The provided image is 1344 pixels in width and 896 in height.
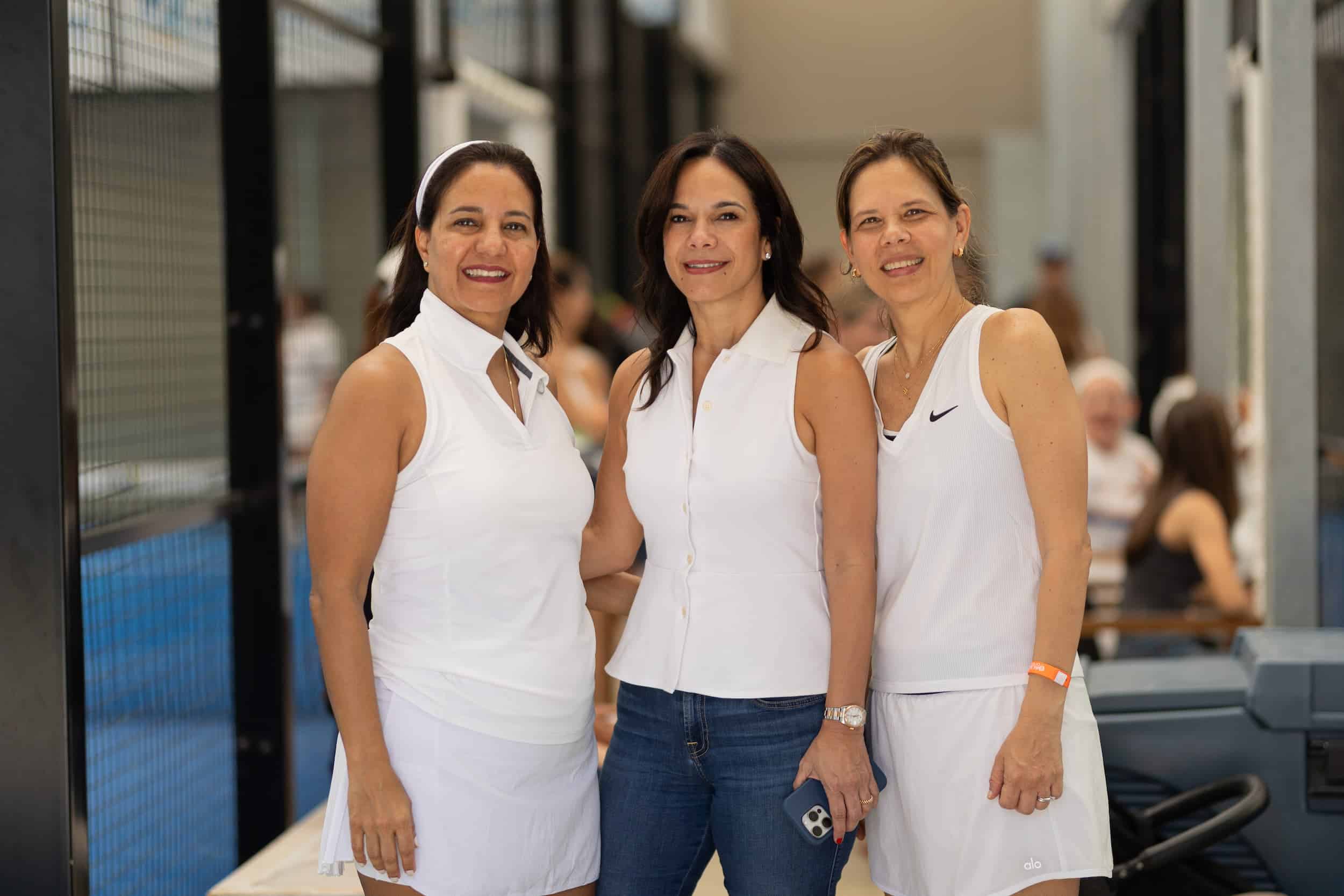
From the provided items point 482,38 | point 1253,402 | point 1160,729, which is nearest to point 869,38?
point 482,38

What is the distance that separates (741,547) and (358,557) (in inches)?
20.9

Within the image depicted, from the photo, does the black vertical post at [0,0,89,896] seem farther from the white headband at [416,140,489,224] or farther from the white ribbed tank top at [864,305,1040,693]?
the white ribbed tank top at [864,305,1040,693]

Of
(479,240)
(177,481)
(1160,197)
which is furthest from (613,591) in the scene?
(1160,197)

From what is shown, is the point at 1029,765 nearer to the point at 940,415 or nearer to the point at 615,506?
the point at 940,415

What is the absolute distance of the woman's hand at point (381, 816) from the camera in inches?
74.0

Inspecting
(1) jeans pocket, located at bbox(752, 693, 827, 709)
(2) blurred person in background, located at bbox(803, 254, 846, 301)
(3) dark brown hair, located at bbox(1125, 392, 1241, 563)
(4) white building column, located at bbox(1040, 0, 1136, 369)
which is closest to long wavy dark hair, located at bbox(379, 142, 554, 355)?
(1) jeans pocket, located at bbox(752, 693, 827, 709)

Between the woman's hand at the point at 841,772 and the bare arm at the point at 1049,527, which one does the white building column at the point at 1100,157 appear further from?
the woman's hand at the point at 841,772

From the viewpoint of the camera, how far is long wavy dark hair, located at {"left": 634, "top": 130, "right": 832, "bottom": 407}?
2.00 m

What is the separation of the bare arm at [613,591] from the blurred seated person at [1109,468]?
3.46m

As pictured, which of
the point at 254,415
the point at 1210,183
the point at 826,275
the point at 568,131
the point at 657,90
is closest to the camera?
the point at 254,415

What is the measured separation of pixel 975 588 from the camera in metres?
1.92

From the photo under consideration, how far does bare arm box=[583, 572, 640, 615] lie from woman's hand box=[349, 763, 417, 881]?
509 mm

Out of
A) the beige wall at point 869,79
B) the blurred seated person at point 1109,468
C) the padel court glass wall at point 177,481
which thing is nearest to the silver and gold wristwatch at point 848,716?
the padel court glass wall at point 177,481

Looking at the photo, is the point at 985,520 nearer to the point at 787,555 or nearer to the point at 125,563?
the point at 787,555
